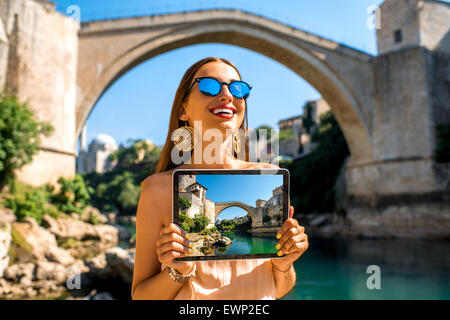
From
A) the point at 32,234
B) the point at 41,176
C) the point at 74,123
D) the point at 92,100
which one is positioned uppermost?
the point at 92,100

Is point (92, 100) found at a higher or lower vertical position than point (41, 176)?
higher

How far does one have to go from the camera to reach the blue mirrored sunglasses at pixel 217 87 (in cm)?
121

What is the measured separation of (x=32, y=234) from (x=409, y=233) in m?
15.1

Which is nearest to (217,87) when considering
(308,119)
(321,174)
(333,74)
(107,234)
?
(107,234)

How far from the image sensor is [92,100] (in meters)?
12.9

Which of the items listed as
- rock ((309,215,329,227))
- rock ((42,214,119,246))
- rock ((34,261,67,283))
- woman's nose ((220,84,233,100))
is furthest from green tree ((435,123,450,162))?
woman's nose ((220,84,233,100))

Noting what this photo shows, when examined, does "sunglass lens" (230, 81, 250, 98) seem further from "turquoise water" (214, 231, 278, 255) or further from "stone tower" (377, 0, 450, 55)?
"stone tower" (377, 0, 450, 55)

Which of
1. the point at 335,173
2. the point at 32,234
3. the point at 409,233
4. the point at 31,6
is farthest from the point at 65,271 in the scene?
the point at 335,173

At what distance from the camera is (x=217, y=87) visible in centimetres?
122

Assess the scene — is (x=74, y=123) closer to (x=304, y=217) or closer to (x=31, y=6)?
(x=31, y=6)

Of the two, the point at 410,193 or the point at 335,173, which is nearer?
the point at 410,193

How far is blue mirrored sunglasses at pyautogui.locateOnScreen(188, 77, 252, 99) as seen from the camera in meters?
1.21

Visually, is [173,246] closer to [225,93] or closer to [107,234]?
[225,93]

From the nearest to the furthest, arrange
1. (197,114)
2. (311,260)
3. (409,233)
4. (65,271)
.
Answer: (197,114) < (65,271) < (311,260) < (409,233)
